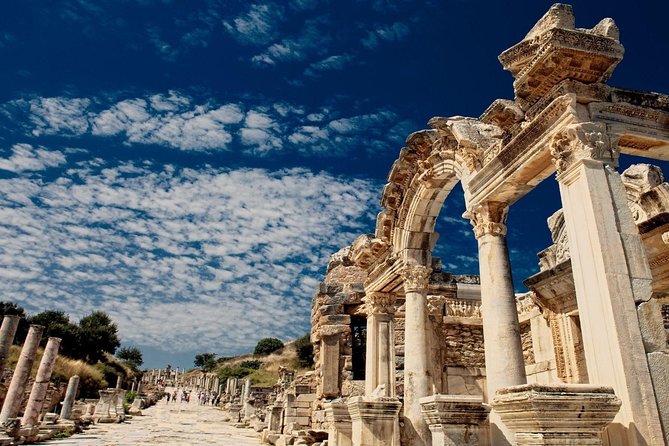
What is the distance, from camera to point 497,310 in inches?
265

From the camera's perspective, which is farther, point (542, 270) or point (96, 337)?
point (96, 337)

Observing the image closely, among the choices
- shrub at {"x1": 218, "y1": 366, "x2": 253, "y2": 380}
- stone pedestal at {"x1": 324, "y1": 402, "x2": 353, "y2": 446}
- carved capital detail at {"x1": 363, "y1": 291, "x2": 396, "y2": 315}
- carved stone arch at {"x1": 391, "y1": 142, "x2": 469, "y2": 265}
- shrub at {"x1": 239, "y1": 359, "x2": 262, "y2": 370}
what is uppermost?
shrub at {"x1": 239, "y1": 359, "x2": 262, "y2": 370}

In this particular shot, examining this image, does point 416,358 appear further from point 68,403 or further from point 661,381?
point 68,403

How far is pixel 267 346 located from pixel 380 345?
8587 centimetres

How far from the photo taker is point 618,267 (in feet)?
16.5

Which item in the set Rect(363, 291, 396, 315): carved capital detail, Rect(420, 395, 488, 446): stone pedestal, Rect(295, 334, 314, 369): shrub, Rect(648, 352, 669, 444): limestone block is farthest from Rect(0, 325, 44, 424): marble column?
Rect(295, 334, 314, 369): shrub

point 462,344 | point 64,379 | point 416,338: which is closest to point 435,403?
point 416,338

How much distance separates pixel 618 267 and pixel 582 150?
132 centimetres

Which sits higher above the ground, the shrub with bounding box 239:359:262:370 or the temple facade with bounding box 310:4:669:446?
the shrub with bounding box 239:359:262:370

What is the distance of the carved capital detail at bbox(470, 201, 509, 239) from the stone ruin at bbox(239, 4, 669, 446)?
0.8 inches

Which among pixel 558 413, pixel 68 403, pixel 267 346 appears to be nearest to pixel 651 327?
pixel 558 413

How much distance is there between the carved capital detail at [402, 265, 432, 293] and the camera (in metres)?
9.40

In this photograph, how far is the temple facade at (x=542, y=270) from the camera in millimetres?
4551

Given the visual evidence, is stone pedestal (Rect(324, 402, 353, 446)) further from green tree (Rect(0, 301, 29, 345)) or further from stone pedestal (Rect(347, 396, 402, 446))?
green tree (Rect(0, 301, 29, 345))
